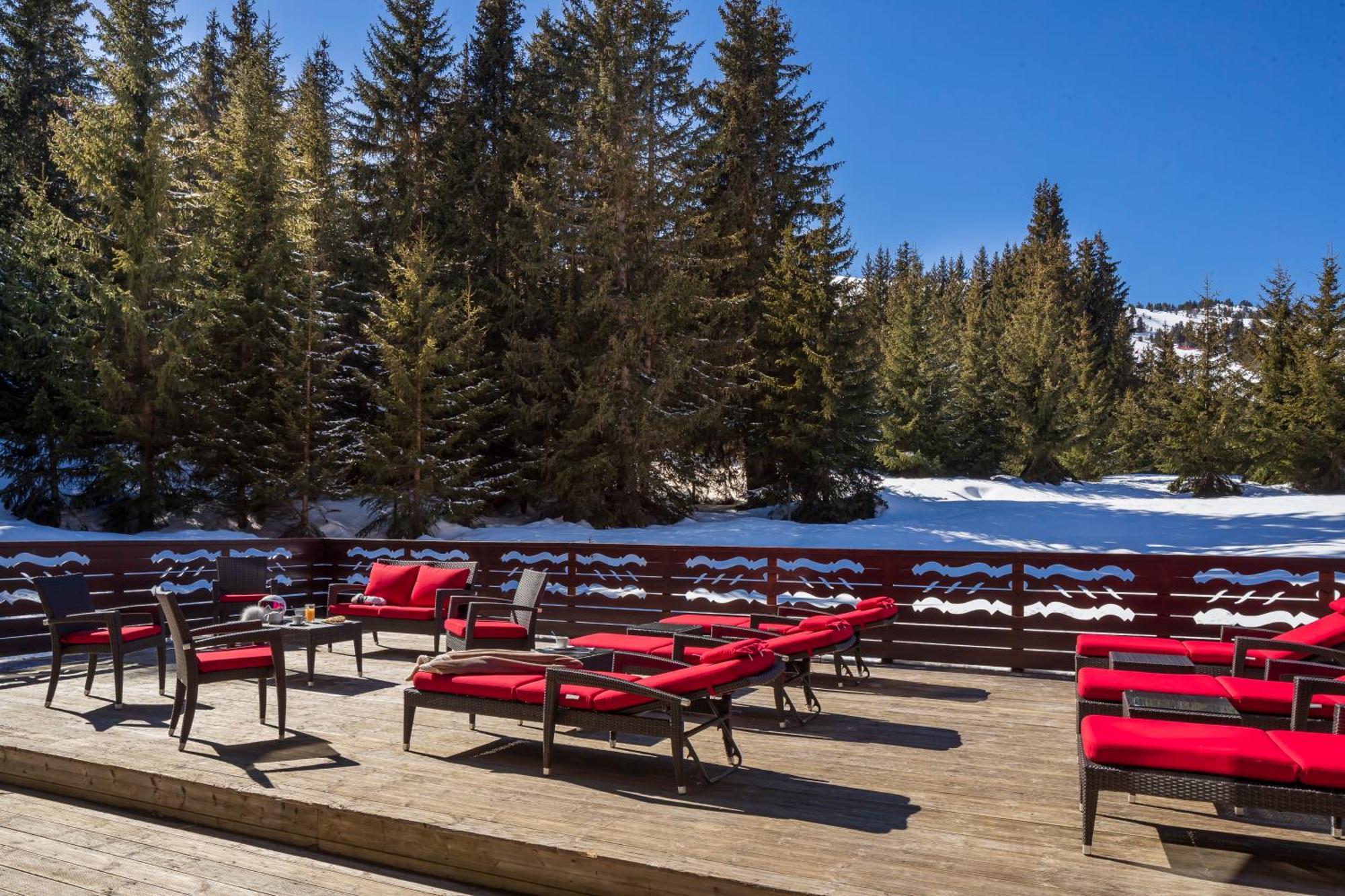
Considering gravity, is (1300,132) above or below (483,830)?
above

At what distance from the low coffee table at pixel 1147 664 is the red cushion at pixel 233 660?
461cm

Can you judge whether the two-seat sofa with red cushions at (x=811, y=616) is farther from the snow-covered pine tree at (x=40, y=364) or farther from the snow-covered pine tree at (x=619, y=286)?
the snow-covered pine tree at (x=40, y=364)

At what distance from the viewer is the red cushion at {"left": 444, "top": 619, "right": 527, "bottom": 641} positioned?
6742 millimetres

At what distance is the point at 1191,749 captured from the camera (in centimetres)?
316

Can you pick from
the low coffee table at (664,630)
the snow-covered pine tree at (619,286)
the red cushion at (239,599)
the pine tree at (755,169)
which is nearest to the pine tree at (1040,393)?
the pine tree at (755,169)

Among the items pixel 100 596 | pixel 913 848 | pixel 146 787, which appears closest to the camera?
pixel 913 848

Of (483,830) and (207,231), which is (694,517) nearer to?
(207,231)

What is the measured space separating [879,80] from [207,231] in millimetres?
15318

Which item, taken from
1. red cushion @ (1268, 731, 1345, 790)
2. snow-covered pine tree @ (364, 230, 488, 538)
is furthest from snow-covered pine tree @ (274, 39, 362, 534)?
red cushion @ (1268, 731, 1345, 790)

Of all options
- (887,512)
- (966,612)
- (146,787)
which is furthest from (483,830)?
(887,512)

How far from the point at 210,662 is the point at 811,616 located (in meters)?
4.12

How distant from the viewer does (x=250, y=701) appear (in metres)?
6.00

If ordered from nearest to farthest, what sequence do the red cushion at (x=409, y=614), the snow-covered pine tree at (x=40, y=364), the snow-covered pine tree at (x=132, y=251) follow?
the red cushion at (x=409, y=614), the snow-covered pine tree at (x=40, y=364), the snow-covered pine tree at (x=132, y=251)

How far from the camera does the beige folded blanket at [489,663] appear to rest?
456 centimetres
